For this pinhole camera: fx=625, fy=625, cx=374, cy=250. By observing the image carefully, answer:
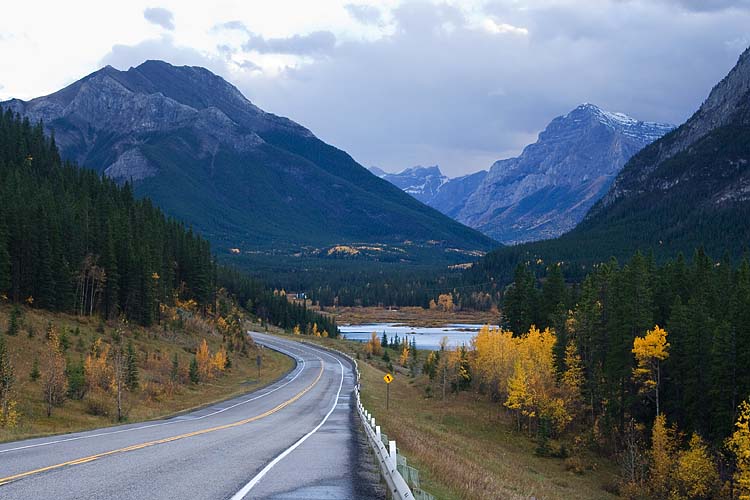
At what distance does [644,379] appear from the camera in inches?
2133

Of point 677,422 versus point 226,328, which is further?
point 226,328

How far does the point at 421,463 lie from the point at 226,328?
75.1 meters

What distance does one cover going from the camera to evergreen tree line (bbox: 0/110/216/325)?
63.1 m

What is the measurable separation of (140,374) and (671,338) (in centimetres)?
4453

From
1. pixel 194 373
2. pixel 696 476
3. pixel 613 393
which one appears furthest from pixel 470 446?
pixel 194 373

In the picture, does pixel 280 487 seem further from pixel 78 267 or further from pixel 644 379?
pixel 78 267

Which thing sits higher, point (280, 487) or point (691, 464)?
point (280, 487)

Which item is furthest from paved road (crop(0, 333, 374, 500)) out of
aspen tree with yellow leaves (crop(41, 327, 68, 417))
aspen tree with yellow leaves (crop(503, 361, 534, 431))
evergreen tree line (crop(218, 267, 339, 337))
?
evergreen tree line (crop(218, 267, 339, 337))

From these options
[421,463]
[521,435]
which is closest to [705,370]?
[521,435]

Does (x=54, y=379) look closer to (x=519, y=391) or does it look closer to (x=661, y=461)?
(x=519, y=391)

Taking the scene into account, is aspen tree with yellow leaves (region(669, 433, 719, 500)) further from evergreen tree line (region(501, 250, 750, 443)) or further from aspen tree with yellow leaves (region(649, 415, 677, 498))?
evergreen tree line (region(501, 250, 750, 443))

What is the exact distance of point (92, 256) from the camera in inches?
2726

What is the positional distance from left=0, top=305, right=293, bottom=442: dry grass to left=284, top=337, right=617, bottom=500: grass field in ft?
44.8

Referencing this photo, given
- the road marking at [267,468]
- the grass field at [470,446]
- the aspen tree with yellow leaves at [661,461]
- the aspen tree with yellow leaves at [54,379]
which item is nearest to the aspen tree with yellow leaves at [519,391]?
the grass field at [470,446]
